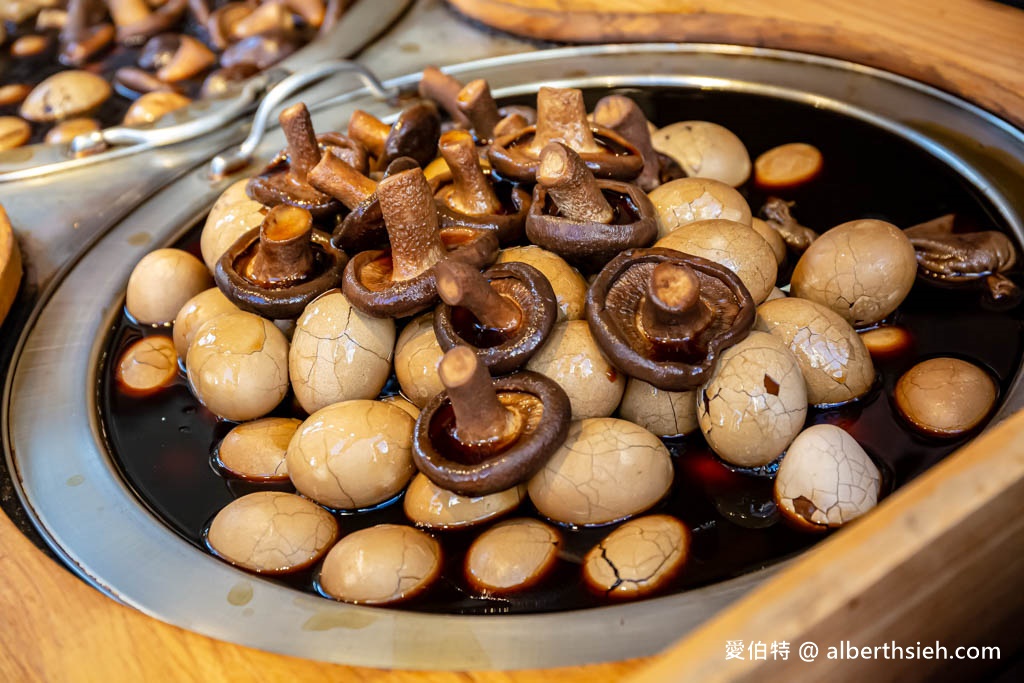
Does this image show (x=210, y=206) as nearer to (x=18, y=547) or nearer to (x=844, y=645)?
(x=18, y=547)

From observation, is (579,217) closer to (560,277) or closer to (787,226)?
(560,277)

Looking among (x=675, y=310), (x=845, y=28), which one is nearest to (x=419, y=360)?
(x=675, y=310)

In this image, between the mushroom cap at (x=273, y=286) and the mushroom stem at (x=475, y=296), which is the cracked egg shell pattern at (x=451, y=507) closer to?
the mushroom stem at (x=475, y=296)

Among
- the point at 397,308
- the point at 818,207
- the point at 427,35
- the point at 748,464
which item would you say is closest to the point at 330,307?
the point at 397,308

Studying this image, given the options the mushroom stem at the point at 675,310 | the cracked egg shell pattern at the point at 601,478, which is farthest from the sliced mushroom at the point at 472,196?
the cracked egg shell pattern at the point at 601,478

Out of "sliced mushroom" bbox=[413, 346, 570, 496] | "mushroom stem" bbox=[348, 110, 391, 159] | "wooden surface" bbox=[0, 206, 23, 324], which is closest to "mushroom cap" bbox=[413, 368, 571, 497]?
"sliced mushroom" bbox=[413, 346, 570, 496]
